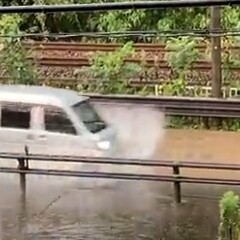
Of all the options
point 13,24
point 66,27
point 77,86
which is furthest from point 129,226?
point 66,27

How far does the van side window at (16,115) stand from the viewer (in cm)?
720

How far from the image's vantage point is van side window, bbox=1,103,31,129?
7.20m

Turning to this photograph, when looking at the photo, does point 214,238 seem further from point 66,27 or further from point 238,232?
point 66,27

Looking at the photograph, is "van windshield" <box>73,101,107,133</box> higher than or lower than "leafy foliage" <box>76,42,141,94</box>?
lower

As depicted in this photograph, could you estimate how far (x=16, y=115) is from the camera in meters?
7.22

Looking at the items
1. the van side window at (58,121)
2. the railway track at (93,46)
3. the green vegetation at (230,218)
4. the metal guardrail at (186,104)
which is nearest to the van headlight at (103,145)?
the van side window at (58,121)

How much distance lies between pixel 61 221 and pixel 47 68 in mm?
4478

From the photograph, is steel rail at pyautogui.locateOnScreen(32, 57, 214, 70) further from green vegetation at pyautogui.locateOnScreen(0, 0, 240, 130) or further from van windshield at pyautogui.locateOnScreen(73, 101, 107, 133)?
van windshield at pyautogui.locateOnScreen(73, 101, 107, 133)

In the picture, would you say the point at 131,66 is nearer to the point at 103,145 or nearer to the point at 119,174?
the point at 103,145

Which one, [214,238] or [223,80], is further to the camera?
[223,80]

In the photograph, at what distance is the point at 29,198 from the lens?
6699 millimetres

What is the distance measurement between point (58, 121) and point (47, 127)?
0.56 ft

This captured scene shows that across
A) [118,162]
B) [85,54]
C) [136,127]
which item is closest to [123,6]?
[118,162]

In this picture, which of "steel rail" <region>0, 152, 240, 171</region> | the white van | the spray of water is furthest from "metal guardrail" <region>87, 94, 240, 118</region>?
"steel rail" <region>0, 152, 240, 171</region>
